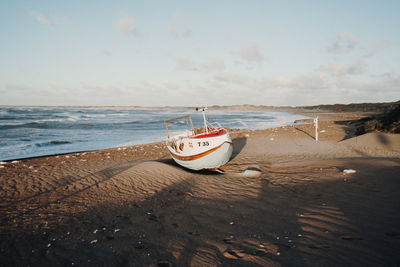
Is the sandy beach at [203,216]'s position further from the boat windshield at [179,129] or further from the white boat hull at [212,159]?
the boat windshield at [179,129]

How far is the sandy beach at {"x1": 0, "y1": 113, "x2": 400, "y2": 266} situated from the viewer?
432cm

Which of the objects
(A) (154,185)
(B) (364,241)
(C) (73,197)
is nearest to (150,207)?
(A) (154,185)

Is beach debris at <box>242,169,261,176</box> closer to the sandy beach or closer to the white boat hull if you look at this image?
the sandy beach

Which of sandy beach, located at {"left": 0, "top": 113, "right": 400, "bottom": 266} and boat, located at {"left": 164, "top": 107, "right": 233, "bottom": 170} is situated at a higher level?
boat, located at {"left": 164, "top": 107, "right": 233, "bottom": 170}

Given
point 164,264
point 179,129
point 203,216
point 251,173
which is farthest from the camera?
point 179,129

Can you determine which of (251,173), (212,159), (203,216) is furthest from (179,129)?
(203,216)

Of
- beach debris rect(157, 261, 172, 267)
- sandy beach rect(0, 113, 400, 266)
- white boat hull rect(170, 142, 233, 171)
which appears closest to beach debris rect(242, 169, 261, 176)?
sandy beach rect(0, 113, 400, 266)

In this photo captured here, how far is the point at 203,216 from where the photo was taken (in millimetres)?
6285

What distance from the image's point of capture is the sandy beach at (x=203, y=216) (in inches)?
170

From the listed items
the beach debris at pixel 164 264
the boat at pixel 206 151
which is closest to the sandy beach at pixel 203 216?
the beach debris at pixel 164 264

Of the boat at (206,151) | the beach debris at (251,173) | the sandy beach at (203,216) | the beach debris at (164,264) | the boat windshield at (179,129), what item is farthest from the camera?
the boat windshield at (179,129)

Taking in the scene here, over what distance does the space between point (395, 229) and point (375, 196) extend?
2074 mm

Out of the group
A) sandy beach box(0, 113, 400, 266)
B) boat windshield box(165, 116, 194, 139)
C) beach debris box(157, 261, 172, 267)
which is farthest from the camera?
boat windshield box(165, 116, 194, 139)

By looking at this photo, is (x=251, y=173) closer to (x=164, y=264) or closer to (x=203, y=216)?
(x=203, y=216)
